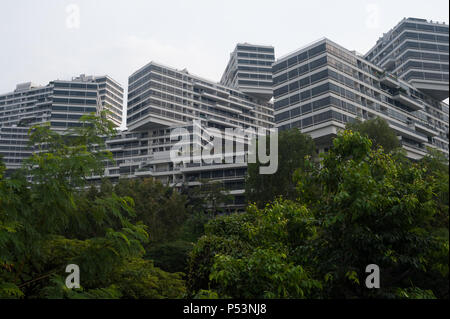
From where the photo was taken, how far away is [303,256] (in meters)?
7.19

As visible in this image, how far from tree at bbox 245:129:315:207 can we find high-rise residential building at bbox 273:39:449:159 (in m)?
10.4

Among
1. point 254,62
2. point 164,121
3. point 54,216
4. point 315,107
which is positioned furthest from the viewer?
point 254,62

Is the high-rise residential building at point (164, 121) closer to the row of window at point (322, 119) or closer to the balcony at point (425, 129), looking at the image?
the row of window at point (322, 119)

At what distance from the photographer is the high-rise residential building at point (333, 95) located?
47625 millimetres

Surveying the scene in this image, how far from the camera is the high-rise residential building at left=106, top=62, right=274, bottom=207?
67.1m

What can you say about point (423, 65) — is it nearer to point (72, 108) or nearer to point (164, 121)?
point (164, 121)

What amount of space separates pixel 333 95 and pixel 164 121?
126 ft

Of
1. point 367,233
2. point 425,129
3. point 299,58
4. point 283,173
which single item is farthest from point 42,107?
point 367,233

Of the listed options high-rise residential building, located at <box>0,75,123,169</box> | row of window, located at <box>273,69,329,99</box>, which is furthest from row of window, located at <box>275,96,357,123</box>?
high-rise residential building, located at <box>0,75,123,169</box>

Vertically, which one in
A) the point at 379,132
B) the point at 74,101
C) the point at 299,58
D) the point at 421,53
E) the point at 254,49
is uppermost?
the point at 254,49

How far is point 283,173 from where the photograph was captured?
36.9 meters

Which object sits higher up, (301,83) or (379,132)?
(301,83)

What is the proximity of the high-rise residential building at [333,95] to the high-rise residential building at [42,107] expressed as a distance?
38.2 meters

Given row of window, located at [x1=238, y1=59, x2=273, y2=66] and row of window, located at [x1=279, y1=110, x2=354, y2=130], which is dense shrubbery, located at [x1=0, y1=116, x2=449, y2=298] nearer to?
row of window, located at [x1=279, y1=110, x2=354, y2=130]
